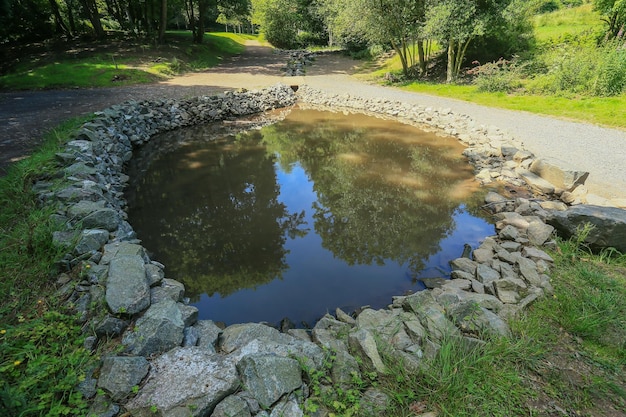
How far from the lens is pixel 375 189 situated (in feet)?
26.8

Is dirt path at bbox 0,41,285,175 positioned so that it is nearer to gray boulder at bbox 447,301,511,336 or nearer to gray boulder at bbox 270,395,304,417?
gray boulder at bbox 270,395,304,417

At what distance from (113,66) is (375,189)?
17429 millimetres

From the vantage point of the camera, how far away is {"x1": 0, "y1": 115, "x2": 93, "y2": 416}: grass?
2359 millimetres

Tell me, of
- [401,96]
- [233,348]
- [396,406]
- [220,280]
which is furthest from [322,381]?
[401,96]

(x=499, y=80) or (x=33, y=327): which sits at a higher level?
(x=499, y=80)

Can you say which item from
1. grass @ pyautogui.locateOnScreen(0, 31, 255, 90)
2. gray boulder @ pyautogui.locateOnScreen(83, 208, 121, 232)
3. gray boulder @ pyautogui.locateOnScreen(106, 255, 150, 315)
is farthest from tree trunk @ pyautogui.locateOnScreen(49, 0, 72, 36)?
gray boulder @ pyautogui.locateOnScreen(106, 255, 150, 315)

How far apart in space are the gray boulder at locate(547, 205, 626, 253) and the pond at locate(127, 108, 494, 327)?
1401 mm

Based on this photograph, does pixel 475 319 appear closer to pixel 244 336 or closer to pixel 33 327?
pixel 244 336

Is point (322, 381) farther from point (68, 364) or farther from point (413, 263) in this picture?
point (413, 263)

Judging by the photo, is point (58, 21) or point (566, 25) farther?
point (58, 21)

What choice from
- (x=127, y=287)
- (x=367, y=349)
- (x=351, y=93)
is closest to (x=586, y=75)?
(x=351, y=93)

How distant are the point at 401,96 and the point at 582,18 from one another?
18.4 m

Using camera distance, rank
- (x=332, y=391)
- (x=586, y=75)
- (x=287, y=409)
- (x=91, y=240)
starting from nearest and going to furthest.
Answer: (x=287, y=409)
(x=332, y=391)
(x=91, y=240)
(x=586, y=75)

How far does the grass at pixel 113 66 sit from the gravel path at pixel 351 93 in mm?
1353
